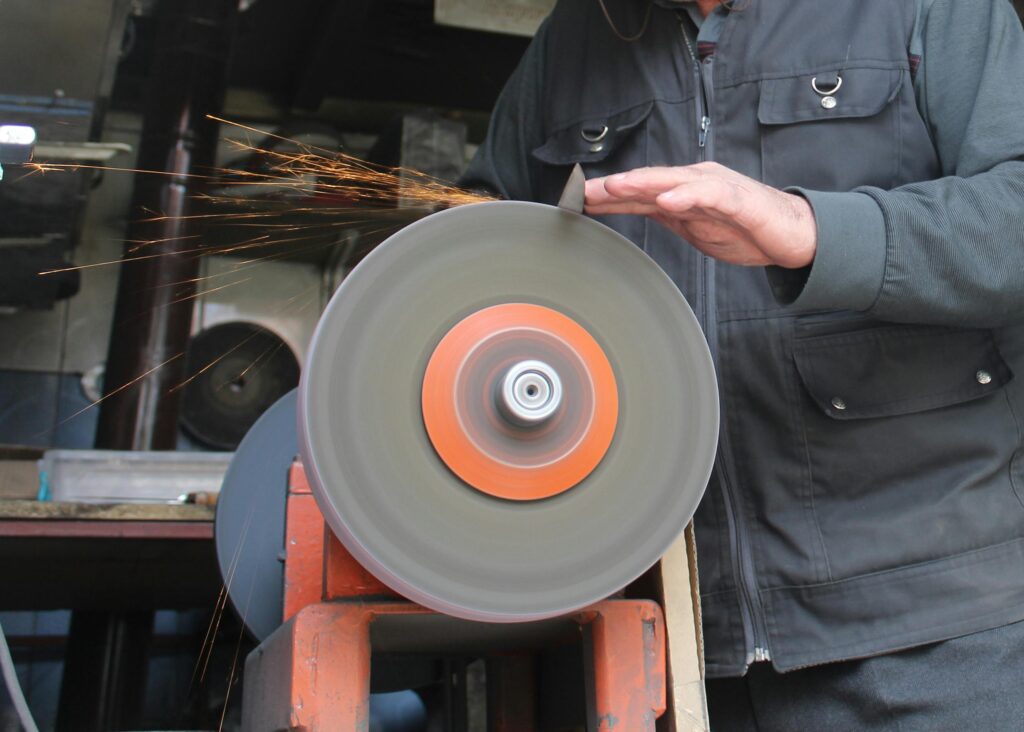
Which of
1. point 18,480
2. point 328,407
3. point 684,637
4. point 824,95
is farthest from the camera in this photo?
point 18,480

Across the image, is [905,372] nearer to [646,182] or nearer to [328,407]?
[646,182]

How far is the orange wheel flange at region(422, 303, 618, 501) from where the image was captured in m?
1.20

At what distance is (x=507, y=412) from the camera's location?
1.19 metres

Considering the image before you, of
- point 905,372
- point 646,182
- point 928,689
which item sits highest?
point 646,182

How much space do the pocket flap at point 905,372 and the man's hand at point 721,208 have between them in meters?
0.23

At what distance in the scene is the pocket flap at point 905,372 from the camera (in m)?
1.41

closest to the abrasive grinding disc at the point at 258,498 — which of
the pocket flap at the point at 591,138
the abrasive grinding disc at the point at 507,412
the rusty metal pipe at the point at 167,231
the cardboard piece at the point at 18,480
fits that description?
the pocket flap at the point at 591,138

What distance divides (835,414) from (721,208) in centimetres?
38

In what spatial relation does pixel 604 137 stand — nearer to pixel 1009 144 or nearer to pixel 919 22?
pixel 919 22

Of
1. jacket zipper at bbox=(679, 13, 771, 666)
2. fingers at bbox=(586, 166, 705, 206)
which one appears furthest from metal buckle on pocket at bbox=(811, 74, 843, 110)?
fingers at bbox=(586, 166, 705, 206)

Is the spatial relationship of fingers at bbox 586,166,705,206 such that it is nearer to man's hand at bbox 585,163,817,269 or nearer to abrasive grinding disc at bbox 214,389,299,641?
man's hand at bbox 585,163,817,269

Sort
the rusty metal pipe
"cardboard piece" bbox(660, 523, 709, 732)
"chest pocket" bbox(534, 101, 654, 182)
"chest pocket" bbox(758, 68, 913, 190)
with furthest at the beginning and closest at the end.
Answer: the rusty metal pipe < "chest pocket" bbox(534, 101, 654, 182) < "chest pocket" bbox(758, 68, 913, 190) < "cardboard piece" bbox(660, 523, 709, 732)

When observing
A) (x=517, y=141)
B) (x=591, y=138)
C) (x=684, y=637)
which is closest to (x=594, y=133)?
(x=591, y=138)

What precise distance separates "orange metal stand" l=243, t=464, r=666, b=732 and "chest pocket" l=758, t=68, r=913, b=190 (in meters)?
0.66
